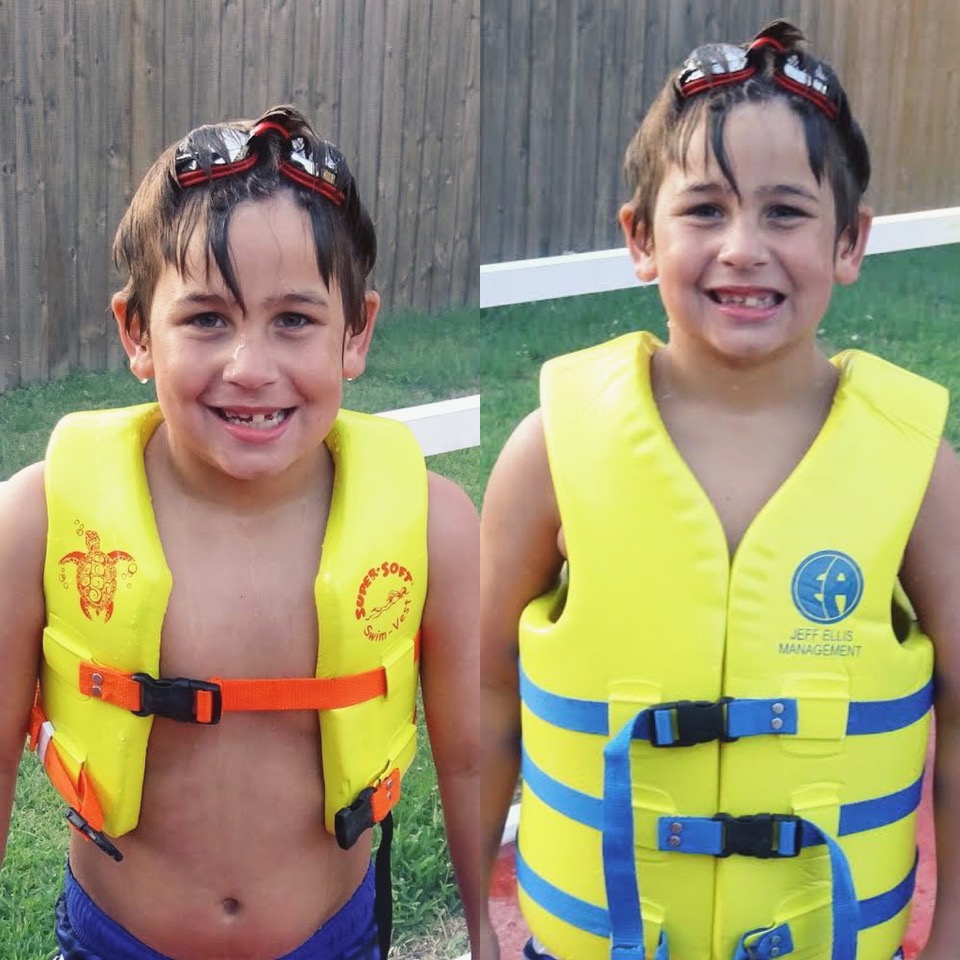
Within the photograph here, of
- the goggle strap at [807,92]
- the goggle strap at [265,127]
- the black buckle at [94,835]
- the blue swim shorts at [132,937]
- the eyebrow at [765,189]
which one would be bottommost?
the blue swim shorts at [132,937]

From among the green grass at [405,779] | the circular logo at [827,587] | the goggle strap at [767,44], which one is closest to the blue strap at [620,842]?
the circular logo at [827,587]

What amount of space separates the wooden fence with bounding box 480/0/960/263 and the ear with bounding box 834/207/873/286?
0.41 feet

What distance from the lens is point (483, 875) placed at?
2.20 meters

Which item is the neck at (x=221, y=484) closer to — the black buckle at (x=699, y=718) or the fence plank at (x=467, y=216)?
the fence plank at (x=467, y=216)

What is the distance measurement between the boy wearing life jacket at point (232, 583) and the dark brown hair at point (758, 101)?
0.43 m

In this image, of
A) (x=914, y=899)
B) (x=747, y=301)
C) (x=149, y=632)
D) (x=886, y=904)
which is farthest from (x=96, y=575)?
(x=914, y=899)

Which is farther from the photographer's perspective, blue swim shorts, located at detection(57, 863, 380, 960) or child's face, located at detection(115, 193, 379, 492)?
blue swim shorts, located at detection(57, 863, 380, 960)

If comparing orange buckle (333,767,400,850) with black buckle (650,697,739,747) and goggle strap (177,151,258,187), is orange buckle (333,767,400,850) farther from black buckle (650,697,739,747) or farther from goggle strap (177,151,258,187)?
goggle strap (177,151,258,187)

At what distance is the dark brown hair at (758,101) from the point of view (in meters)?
1.72

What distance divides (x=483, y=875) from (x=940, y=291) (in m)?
1.22

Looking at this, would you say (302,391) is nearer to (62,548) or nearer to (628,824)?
(62,548)

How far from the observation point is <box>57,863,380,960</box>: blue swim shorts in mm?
2047

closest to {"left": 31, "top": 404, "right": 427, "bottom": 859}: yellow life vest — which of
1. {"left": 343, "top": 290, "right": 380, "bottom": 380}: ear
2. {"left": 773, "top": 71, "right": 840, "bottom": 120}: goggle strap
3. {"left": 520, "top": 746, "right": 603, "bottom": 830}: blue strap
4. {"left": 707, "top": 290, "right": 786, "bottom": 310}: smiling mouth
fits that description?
{"left": 343, "top": 290, "right": 380, "bottom": 380}: ear

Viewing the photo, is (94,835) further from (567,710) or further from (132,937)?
(567,710)
